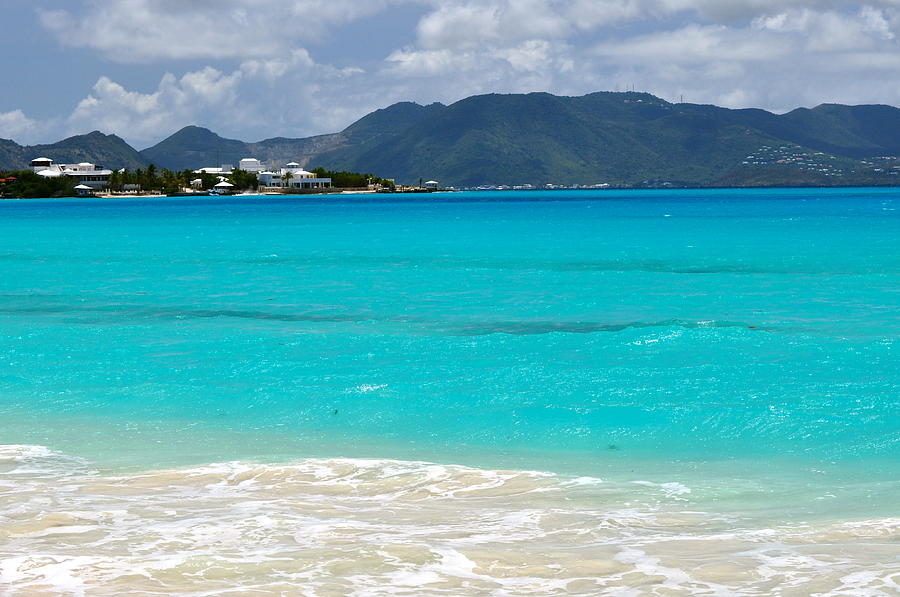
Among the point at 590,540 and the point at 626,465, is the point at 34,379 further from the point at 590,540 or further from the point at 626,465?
the point at 590,540

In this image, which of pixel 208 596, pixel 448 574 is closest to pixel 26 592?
pixel 208 596

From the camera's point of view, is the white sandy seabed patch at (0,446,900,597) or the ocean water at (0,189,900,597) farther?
the ocean water at (0,189,900,597)

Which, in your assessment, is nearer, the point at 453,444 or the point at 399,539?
the point at 399,539

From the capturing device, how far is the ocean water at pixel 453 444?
8938mm

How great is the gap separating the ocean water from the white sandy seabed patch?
0.04 m

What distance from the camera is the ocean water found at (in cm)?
894

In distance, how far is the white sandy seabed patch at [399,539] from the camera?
8461 mm

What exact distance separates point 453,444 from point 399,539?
16.0ft

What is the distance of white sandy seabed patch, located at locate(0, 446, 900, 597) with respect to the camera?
27.8ft

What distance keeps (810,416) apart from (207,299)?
24083 mm

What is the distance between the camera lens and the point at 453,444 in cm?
1455

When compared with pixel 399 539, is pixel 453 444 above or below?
below

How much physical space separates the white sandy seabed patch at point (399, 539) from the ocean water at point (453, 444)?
0.13 ft

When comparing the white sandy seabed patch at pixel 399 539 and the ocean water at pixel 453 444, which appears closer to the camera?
the white sandy seabed patch at pixel 399 539
